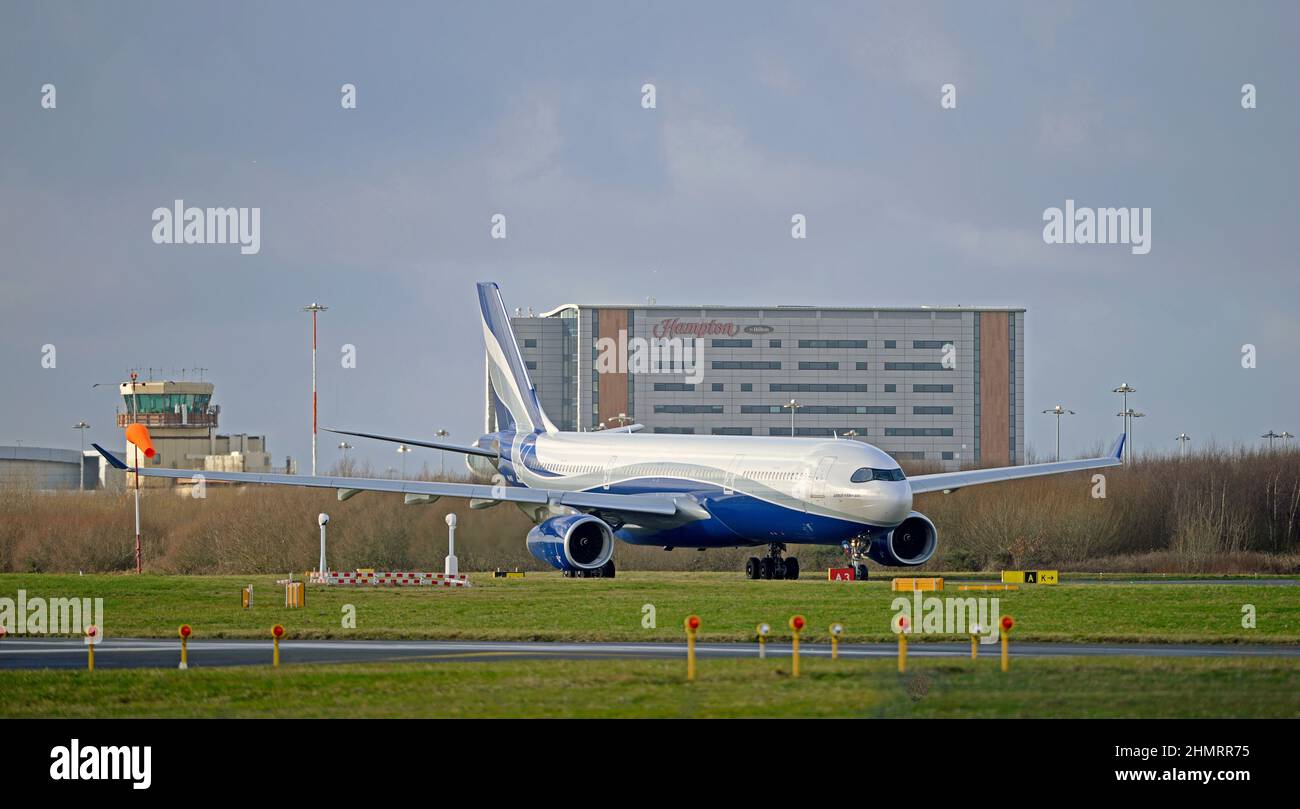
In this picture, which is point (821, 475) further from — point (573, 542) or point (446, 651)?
point (446, 651)

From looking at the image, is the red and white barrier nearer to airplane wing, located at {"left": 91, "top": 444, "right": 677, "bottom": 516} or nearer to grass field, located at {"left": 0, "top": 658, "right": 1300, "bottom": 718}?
airplane wing, located at {"left": 91, "top": 444, "right": 677, "bottom": 516}

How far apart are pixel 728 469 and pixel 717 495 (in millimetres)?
917

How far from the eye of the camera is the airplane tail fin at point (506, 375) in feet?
229

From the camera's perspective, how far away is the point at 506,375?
7181cm

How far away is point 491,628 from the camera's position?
36.0 meters

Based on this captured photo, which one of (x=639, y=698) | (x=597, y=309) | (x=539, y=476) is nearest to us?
(x=639, y=698)

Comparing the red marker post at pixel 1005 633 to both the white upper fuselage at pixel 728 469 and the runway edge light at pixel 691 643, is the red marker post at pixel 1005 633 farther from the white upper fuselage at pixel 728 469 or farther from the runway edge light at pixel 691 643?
the white upper fuselage at pixel 728 469

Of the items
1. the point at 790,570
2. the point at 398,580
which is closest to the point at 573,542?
the point at 398,580

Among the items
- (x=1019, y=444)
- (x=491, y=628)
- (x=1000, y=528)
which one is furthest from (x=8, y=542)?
(x=1019, y=444)

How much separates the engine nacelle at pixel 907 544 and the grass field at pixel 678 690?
29.1 metres

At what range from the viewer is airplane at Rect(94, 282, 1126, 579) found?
5203 centimetres

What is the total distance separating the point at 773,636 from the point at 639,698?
12.4 metres

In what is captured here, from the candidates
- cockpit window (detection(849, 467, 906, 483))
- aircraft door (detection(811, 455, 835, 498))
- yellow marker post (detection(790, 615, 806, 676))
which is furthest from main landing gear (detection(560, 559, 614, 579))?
yellow marker post (detection(790, 615, 806, 676))
